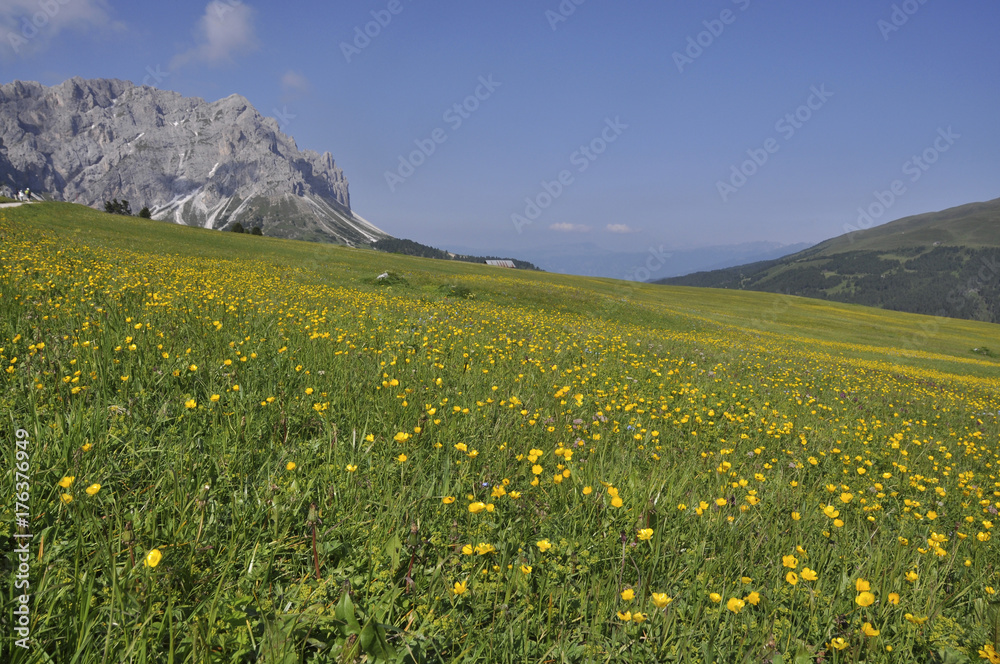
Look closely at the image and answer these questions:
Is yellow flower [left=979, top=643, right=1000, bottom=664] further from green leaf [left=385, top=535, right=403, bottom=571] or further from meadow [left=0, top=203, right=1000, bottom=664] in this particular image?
green leaf [left=385, top=535, right=403, bottom=571]

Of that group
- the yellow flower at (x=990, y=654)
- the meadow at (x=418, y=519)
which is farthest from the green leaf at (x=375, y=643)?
the yellow flower at (x=990, y=654)

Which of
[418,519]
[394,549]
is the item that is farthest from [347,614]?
[418,519]

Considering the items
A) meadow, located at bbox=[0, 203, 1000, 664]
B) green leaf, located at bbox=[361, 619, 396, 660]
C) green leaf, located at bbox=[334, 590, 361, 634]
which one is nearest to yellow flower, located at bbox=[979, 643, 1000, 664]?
meadow, located at bbox=[0, 203, 1000, 664]

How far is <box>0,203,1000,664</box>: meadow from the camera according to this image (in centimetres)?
202

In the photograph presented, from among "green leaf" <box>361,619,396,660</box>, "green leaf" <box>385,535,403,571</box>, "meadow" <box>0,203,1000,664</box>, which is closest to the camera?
"green leaf" <box>361,619,396,660</box>

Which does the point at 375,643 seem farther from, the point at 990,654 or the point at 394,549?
the point at 990,654

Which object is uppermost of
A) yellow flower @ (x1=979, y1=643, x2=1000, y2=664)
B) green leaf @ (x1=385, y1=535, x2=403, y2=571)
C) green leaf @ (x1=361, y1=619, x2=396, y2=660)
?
green leaf @ (x1=385, y1=535, x2=403, y2=571)

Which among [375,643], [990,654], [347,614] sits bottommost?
[990,654]

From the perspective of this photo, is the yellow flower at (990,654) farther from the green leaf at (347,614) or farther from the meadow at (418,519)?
the green leaf at (347,614)

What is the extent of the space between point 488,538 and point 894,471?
630 centimetres

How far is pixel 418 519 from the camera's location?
8.90ft

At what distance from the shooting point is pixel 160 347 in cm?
471

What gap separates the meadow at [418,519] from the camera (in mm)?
2016

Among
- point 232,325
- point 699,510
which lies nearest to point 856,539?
point 699,510
